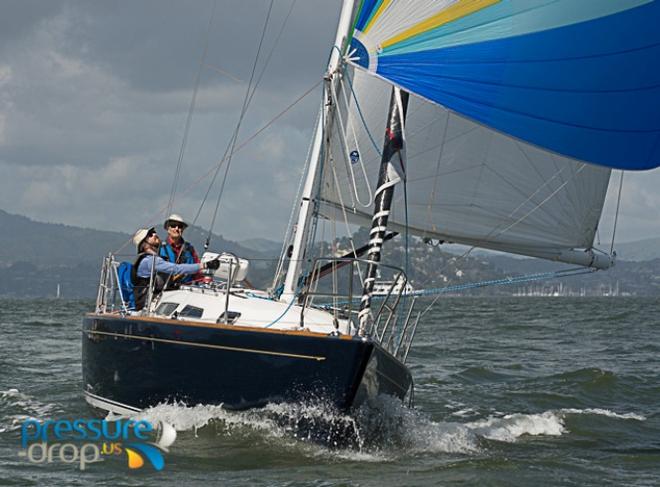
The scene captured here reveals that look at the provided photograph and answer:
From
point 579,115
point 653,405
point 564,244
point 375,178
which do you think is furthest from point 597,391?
point 579,115

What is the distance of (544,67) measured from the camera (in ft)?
31.2

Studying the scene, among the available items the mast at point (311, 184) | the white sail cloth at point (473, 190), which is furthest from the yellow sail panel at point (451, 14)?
the white sail cloth at point (473, 190)

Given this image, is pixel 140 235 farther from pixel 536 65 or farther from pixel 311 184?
pixel 536 65

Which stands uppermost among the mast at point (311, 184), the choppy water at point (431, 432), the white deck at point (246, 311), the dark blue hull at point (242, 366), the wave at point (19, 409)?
the mast at point (311, 184)

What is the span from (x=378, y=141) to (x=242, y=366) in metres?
3.28

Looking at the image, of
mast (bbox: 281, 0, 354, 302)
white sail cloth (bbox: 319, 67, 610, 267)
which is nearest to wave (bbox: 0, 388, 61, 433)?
mast (bbox: 281, 0, 354, 302)

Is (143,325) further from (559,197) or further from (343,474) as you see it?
(559,197)

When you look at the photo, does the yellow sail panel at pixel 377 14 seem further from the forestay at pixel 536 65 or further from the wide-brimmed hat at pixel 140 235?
the wide-brimmed hat at pixel 140 235

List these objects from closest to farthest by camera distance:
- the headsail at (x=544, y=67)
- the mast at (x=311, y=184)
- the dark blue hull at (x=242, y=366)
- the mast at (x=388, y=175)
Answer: the dark blue hull at (x=242, y=366) < the headsail at (x=544, y=67) < the mast at (x=388, y=175) < the mast at (x=311, y=184)

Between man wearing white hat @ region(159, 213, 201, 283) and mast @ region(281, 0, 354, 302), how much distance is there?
1.30 metres

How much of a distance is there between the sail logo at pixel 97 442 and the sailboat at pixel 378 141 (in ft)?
0.90

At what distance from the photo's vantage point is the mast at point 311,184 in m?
10.9

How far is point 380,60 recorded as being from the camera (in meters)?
9.74

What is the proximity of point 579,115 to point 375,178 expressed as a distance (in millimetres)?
2690
